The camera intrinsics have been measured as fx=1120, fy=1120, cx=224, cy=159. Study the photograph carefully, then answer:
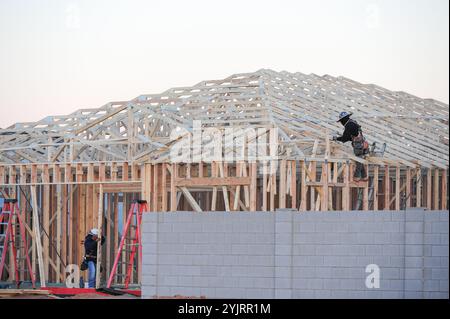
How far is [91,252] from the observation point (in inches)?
955

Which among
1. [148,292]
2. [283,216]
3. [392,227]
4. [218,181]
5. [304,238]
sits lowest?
[148,292]

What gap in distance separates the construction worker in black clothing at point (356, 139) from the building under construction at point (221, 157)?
0.14 m

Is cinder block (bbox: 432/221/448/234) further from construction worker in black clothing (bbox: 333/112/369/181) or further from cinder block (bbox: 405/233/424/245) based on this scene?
construction worker in black clothing (bbox: 333/112/369/181)

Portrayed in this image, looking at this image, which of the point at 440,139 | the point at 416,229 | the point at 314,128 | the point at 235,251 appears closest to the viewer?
the point at 416,229

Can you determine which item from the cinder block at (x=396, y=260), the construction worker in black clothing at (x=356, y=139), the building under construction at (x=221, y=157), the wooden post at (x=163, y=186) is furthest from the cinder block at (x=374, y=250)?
the wooden post at (x=163, y=186)

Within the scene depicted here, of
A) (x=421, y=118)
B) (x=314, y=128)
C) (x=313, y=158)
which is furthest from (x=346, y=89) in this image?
(x=313, y=158)

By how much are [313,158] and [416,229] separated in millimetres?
4744

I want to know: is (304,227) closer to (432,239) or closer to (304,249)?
(304,249)

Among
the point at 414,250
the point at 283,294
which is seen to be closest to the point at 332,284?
the point at 283,294

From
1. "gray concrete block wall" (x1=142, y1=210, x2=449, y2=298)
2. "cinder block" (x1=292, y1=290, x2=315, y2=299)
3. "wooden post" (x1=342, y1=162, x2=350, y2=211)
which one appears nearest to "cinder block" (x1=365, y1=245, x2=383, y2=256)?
"gray concrete block wall" (x1=142, y1=210, x2=449, y2=298)

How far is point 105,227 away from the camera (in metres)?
29.0

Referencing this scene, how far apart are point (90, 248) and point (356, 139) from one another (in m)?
6.26
